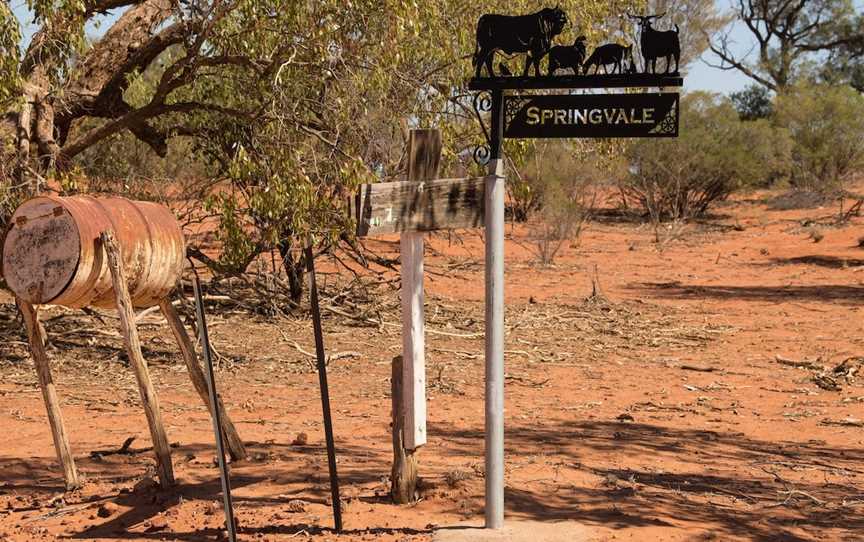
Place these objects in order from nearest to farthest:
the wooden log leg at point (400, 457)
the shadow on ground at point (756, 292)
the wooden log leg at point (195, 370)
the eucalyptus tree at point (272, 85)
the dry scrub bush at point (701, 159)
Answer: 1. the wooden log leg at point (400, 457)
2. the wooden log leg at point (195, 370)
3. the eucalyptus tree at point (272, 85)
4. the shadow on ground at point (756, 292)
5. the dry scrub bush at point (701, 159)

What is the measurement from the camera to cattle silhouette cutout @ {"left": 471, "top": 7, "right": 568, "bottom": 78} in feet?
14.4

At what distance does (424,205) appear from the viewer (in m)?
4.61

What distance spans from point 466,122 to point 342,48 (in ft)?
6.88

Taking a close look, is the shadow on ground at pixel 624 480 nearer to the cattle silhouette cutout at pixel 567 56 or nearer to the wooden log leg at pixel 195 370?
the wooden log leg at pixel 195 370

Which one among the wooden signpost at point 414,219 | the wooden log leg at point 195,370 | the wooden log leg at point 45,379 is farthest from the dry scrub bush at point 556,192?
the wooden signpost at point 414,219

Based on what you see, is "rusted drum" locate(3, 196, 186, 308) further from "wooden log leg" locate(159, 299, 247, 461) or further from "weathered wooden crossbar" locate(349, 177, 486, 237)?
"weathered wooden crossbar" locate(349, 177, 486, 237)

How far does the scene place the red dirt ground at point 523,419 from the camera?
504 cm

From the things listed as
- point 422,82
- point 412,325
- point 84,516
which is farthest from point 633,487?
point 422,82

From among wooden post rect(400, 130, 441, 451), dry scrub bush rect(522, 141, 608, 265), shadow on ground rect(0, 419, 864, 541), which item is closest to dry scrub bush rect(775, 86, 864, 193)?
dry scrub bush rect(522, 141, 608, 265)

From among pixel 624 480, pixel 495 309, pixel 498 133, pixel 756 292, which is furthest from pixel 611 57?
pixel 756 292

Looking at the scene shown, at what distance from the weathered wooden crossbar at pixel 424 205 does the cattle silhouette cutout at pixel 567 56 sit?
0.55m

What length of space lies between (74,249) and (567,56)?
2.29 metres

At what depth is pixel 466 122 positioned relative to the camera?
10.3 metres

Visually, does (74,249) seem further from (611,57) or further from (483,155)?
(611,57)
